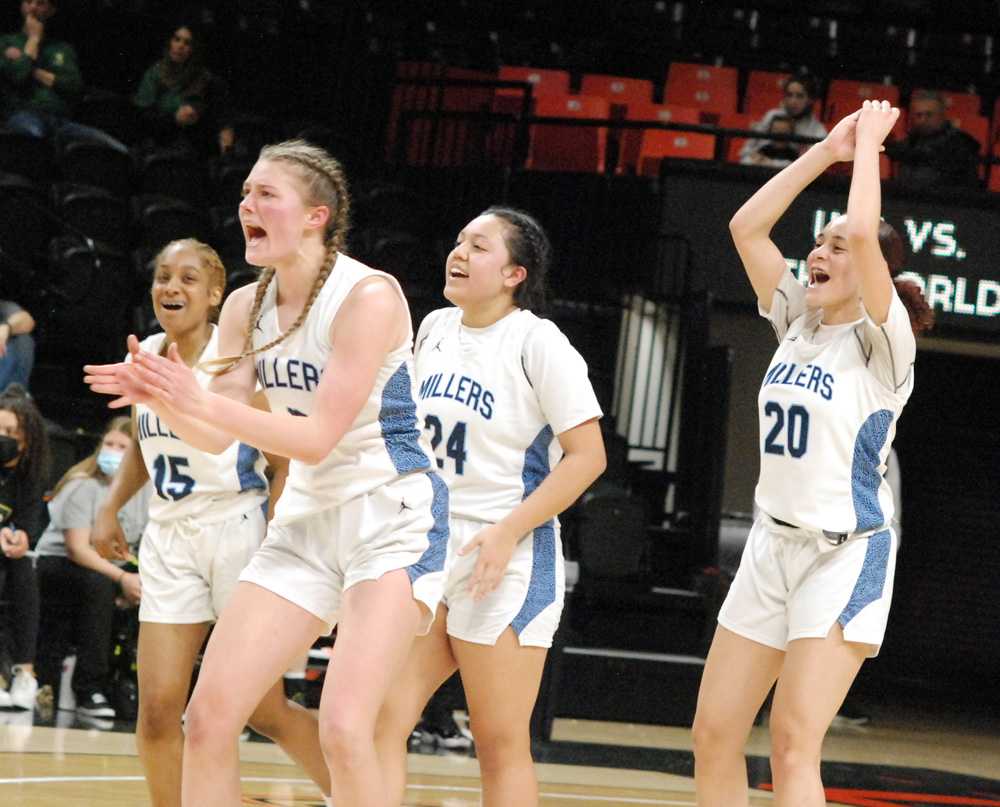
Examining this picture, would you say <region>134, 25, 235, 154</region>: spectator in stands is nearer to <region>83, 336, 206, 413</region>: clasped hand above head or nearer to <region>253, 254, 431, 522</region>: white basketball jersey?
<region>253, 254, 431, 522</region>: white basketball jersey

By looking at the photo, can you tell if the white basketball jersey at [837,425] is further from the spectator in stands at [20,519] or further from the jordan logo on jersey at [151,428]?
the spectator in stands at [20,519]

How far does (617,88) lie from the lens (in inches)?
492

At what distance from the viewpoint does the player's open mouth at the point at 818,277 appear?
13.6 feet

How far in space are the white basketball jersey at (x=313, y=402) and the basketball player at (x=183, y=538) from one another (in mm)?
636

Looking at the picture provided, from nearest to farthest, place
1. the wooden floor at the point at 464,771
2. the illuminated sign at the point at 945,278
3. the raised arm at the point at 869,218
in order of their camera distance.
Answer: the raised arm at the point at 869,218
the wooden floor at the point at 464,771
the illuminated sign at the point at 945,278

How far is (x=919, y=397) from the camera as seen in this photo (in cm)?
1204

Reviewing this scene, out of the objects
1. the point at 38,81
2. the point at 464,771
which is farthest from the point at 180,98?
the point at 464,771

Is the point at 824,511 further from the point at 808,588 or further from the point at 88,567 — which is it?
the point at 88,567

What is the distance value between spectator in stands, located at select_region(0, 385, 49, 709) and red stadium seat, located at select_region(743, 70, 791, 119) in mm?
6651

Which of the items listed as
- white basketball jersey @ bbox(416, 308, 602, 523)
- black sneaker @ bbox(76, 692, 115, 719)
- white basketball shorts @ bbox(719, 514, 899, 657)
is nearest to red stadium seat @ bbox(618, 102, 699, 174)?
black sneaker @ bbox(76, 692, 115, 719)

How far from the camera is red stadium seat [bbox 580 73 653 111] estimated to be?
1243cm

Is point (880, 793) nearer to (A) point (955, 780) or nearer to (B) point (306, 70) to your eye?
(A) point (955, 780)

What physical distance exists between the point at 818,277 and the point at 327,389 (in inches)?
55.1

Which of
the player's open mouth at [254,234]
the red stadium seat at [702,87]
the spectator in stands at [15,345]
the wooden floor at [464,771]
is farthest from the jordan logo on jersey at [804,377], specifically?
the red stadium seat at [702,87]
